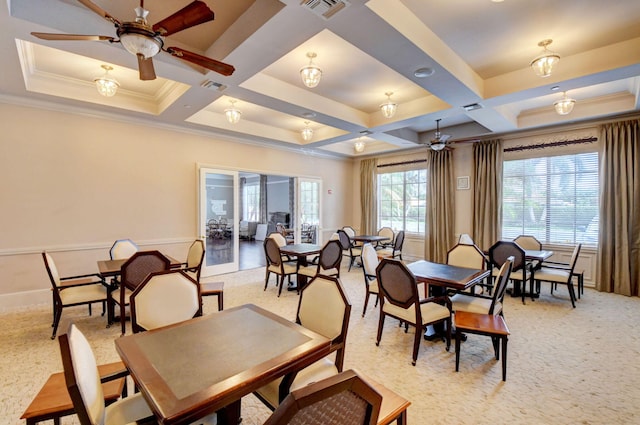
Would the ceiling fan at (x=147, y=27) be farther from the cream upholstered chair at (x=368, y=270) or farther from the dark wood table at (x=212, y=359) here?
the cream upholstered chair at (x=368, y=270)

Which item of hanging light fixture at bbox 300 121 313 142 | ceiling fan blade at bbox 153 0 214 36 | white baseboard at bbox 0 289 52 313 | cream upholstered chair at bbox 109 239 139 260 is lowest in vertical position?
white baseboard at bbox 0 289 52 313

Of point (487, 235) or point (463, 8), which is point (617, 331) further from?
point (463, 8)

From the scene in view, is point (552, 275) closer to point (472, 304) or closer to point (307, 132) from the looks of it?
point (472, 304)

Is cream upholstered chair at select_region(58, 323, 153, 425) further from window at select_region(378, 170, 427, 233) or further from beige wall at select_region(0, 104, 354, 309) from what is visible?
window at select_region(378, 170, 427, 233)

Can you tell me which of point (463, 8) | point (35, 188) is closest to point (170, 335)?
point (463, 8)

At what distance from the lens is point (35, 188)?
422 centimetres

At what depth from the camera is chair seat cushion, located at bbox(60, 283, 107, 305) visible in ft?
10.8

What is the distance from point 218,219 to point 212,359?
16.4ft

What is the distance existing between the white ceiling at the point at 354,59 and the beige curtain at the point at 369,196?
314cm

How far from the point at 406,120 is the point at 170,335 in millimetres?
4705

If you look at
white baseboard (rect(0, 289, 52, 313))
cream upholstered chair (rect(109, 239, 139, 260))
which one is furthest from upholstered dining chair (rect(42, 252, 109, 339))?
white baseboard (rect(0, 289, 52, 313))

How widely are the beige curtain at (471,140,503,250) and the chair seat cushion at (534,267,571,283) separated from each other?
5.10 ft

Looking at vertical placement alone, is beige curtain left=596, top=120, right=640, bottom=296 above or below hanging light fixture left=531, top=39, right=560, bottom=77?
below

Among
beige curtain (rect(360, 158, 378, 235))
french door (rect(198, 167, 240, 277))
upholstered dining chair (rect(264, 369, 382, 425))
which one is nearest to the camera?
upholstered dining chair (rect(264, 369, 382, 425))
